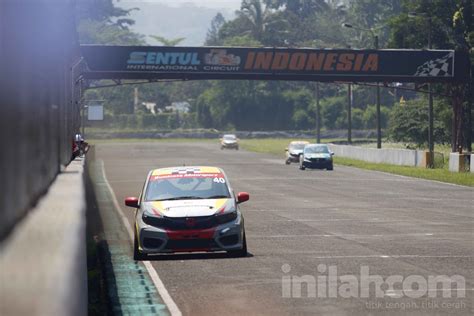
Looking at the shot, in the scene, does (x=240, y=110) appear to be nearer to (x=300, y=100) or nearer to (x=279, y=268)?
(x=300, y=100)

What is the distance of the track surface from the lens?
40.3 ft

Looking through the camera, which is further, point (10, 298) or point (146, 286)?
point (146, 286)

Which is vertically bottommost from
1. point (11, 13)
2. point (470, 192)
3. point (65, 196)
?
point (470, 192)

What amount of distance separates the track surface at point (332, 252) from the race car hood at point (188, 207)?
740 mm

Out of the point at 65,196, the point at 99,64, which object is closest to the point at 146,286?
the point at 65,196

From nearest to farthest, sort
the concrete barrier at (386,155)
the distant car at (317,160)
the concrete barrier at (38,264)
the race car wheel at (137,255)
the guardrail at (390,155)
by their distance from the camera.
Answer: the concrete barrier at (38,264) < the race car wheel at (137,255) < the distant car at (317,160) < the guardrail at (390,155) < the concrete barrier at (386,155)

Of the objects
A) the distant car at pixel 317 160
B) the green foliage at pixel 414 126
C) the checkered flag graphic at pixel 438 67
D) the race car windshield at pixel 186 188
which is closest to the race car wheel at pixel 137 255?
the race car windshield at pixel 186 188

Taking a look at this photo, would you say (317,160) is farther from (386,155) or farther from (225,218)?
(225,218)

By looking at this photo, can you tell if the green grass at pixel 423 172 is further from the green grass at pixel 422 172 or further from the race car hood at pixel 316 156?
the race car hood at pixel 316 156

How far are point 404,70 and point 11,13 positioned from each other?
5838 cm

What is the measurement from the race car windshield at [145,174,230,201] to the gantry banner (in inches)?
1584

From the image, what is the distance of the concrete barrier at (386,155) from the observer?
64.7 m

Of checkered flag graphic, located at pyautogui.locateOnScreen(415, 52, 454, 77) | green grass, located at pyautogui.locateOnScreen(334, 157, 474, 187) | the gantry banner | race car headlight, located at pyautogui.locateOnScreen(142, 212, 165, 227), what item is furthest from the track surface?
checkered flag graphic, located at pyautogui.locateOnScreen(415, 52, 454, 77)

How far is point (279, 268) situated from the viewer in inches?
640
